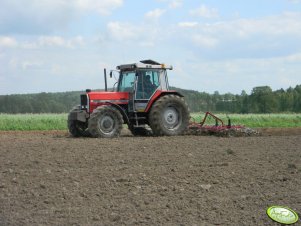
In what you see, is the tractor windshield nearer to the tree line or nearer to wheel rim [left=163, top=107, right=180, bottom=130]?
wheel rim [left=163, top=107, right=180, bottom=130]

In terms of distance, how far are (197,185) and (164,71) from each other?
9508 mm

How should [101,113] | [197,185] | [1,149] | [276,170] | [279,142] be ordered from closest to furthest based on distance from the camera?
[197,185], [276,170], [1,149], [279,142], [101,113]

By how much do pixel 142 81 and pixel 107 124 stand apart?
1.73 m

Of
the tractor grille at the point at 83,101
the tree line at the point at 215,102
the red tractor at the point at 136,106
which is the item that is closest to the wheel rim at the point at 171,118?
the red tractor at the point at 136,106

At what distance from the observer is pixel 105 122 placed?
1702 centimetres

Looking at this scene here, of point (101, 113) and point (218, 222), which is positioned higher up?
point (101, 113)

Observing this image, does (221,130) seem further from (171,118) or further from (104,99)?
(104,99)

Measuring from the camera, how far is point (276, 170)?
33.8 ft

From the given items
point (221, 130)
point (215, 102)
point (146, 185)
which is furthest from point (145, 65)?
Answer: point (215, 102)

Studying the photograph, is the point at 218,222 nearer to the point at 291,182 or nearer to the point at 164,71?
the point at 291,182

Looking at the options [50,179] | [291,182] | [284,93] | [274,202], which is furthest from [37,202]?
[284,93]

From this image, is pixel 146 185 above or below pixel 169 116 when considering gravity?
below

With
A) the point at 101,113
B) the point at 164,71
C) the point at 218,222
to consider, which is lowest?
the point at 218,222

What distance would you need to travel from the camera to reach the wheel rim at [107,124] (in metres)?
17.0
